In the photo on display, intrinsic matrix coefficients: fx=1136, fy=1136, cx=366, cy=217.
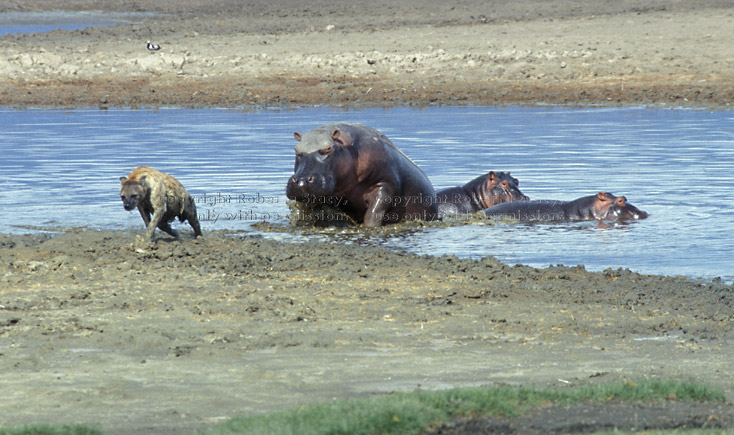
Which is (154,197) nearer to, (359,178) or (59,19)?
(359,178)

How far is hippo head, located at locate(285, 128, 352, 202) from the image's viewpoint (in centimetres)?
1119

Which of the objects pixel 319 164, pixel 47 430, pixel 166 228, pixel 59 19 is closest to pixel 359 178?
pixel 319 164

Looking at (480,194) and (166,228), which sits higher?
(480,194)

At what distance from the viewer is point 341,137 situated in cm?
1146

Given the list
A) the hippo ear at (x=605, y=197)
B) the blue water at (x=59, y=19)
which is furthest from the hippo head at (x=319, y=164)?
the blue water at (x=59, y=19)

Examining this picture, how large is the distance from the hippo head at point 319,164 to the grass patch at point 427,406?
594 cm

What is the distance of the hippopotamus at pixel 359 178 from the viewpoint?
1127cm

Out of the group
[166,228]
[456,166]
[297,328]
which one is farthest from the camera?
[456,166]

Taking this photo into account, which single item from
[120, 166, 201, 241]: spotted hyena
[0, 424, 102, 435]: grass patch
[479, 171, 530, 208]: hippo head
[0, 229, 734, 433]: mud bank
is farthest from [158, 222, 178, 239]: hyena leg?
[0, 424, 102, 435]: grass patch

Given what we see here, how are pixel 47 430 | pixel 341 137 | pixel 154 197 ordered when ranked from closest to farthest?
pixel 47 430, pixel 154 197, pixel 341 137

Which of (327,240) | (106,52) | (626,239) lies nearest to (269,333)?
(327,240)

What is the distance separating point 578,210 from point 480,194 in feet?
4.37

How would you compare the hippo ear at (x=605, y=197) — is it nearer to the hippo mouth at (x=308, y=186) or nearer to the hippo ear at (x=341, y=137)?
the hippo ear at (x=341, y=137)

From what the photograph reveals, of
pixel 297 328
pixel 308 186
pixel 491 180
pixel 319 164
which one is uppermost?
pixel 319 164
